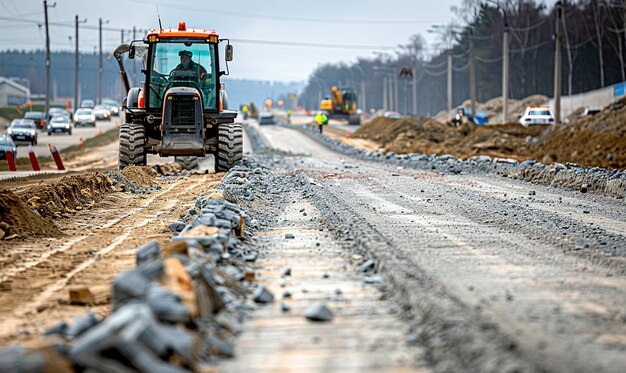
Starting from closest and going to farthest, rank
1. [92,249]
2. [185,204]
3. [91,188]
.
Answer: [92,249] < [185,204] < [91,188]

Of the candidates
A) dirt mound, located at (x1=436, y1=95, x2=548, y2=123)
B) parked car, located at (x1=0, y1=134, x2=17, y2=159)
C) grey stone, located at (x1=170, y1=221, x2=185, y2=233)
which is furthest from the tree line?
grey stone, located at (x1=170, y1=221, x2=185, y2=233)

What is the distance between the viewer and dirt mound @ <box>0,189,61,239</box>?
13109 millimetres

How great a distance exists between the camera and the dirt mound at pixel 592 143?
3040 centimetres

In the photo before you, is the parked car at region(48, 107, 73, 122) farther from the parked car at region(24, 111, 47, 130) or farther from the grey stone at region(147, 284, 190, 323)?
the grey stone at region(147, 284, 190, 323)

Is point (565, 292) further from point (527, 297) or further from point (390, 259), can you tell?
point (390, 259)

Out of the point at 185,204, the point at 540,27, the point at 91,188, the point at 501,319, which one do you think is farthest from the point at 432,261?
the point at 540,27

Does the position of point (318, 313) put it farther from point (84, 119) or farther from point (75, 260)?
point (84, 119)

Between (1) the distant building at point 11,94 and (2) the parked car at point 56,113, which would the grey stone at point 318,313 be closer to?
(2) the parked car at point 56,113

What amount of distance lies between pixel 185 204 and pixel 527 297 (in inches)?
427

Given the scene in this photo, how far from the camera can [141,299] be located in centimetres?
667

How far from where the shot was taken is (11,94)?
550 feet

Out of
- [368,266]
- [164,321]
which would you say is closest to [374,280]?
[368,266]

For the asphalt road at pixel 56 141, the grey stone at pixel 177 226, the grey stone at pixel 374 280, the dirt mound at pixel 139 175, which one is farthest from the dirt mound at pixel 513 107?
the grey stone at pixel 374 280

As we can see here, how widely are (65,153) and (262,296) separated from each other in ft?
141
